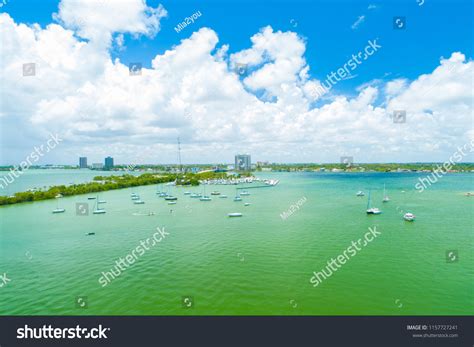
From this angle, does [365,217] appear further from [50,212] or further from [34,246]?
[50,212]

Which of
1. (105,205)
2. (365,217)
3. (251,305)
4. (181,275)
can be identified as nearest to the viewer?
(251,305)

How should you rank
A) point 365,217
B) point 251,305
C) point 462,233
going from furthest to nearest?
point 365,217, point 462,233, point 251,305
